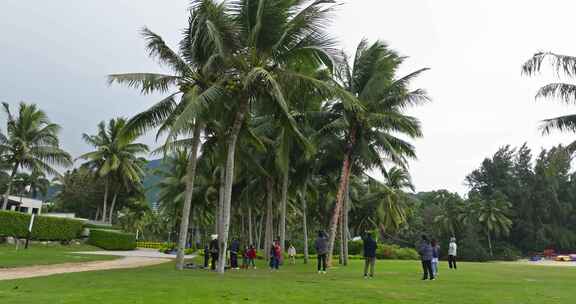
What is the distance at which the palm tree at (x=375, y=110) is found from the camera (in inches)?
907

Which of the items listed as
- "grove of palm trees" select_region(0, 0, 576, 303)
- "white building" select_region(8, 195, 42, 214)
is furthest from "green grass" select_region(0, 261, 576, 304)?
"white building" select_region(8, 195, 42, 214)

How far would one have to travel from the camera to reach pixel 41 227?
114 feet

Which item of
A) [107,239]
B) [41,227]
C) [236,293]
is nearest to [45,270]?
[236,293]

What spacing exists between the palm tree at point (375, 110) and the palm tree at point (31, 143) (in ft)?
85.4

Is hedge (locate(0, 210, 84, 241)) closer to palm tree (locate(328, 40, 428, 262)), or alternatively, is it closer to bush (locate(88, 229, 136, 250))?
bush (locate(88, 229, 136, 250))

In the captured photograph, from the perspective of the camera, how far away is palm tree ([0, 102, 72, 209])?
36.9 meters

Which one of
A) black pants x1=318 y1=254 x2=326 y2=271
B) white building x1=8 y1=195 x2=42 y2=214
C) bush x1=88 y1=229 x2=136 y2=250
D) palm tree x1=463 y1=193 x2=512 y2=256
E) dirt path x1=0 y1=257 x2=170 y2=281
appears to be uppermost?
palm tree x1=463 y1=193 x2=512 y2=256

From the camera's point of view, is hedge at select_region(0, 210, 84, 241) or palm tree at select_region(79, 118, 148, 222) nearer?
hedge at select_region(0, 210, 84, 241)

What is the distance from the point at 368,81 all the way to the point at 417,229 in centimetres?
5997

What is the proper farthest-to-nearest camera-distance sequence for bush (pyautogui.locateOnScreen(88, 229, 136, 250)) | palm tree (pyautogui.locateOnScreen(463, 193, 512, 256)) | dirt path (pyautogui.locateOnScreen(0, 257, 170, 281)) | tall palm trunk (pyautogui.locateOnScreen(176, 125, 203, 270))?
palm tree (pyautogui.locateOnScreen(463, 193, 512, 256)) → bush (pyautogui.locateOnScreen(88, 229, 136, 250)) → tall palm trunk (pyautogui.locateOnScreen(176, 125, 203, 270)) → dirt path (pyautogui.locateOnScreen(0, 257, 170, 281))

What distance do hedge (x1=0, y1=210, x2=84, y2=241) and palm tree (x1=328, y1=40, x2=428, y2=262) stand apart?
74.4ft

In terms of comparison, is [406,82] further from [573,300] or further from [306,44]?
[573,300]

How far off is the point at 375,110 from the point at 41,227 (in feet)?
87.4

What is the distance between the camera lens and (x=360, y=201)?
173ft
